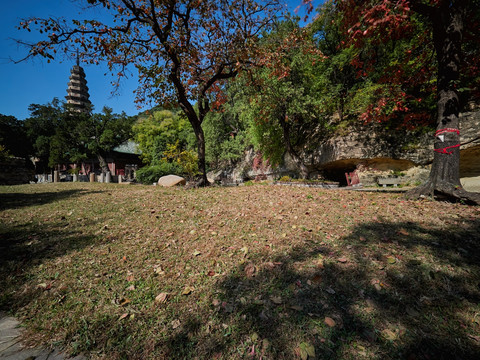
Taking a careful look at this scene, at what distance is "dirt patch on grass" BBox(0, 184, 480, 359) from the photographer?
1712 mm

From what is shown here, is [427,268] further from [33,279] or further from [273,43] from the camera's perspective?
[273,43]

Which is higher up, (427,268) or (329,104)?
(329,104)

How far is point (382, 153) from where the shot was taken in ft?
38.9

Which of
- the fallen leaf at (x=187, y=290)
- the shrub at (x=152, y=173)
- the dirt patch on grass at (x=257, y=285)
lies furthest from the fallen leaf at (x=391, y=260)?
the shrub at (x=152, y=173)

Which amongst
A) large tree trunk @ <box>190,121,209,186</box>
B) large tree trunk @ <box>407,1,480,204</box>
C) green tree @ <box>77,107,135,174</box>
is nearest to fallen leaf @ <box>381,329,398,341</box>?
large tree trunk @ <box>407,1,480,204</box>

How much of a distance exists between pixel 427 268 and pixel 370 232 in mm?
971

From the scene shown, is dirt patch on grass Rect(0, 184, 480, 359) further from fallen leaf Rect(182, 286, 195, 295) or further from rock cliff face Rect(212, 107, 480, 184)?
rock cliff face Rect(212, 107, 480, 184)

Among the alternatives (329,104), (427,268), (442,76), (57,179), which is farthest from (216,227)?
(57,179)

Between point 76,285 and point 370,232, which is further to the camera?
point 370,232

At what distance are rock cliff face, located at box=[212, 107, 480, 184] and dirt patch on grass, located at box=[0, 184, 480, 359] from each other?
8.10 meters

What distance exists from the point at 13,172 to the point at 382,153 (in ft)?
91.9

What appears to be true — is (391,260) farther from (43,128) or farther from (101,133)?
(43,128)

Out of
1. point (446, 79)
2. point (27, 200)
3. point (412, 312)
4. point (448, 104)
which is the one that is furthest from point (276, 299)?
point (27, 200)

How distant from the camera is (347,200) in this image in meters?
5.42
